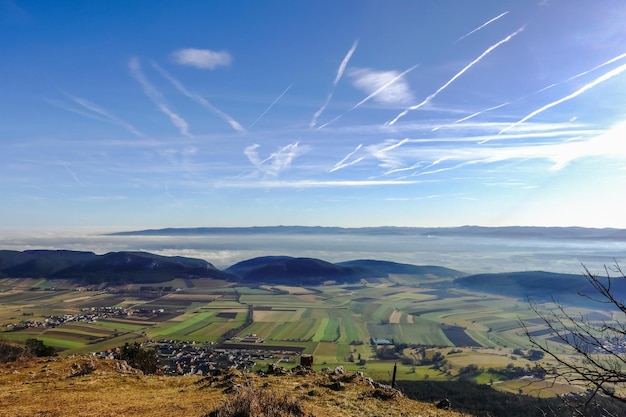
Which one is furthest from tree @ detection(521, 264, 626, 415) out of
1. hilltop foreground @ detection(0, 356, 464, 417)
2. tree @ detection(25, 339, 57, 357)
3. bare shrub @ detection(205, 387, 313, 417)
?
tree @ detection(25, 339, 57, 357)

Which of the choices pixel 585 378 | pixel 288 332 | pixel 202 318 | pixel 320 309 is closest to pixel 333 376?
pixel 585 378

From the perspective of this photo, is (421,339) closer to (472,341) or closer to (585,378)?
(472,341)

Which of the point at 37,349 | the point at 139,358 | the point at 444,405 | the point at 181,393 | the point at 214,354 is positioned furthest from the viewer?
the point at 214,354

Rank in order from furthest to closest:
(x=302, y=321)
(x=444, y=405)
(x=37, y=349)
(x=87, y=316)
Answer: (x=302, y=321), (x=87, y=316), (x=37, y=349), (x=444, y=405)

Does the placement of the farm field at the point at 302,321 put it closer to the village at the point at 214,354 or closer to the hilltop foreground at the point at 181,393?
the village at the point at 214,354

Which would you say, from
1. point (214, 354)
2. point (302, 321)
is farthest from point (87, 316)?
point (214, 354)

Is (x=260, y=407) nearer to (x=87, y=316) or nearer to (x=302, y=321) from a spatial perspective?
(x=302, y=321)

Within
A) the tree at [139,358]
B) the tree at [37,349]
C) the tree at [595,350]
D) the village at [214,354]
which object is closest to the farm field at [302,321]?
the village at [214,354]
